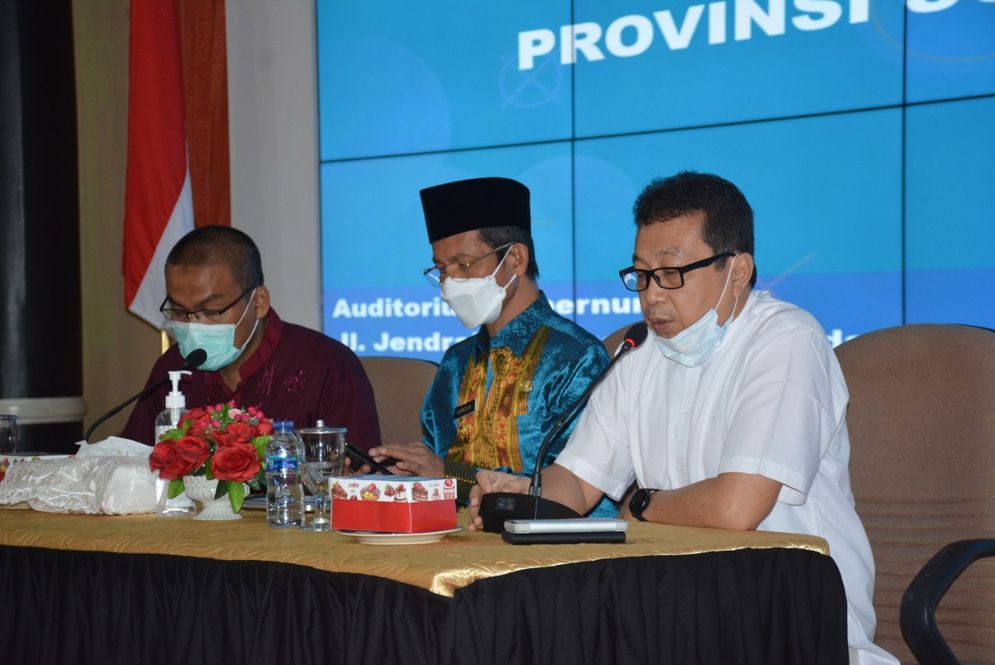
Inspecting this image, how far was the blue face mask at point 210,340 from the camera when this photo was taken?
2801 mm

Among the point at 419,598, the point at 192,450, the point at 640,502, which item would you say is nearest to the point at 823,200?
the point at 640,502

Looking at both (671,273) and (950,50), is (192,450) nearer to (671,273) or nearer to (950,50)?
(671,273)

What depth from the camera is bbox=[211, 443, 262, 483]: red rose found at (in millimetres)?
1966

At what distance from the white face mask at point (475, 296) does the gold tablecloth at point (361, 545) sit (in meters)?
0.74

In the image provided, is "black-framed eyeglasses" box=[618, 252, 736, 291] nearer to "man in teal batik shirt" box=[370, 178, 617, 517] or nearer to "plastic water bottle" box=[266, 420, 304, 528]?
"man in teal batik shirt" box=[370, 178, 617, 517]

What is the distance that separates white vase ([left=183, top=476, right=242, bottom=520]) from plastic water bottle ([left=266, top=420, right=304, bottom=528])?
0.12m

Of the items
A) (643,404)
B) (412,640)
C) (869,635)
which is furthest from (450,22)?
(412,640)

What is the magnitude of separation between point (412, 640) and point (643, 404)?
973mm

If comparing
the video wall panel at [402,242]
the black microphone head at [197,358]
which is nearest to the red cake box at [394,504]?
the black microphone head at [197,358]

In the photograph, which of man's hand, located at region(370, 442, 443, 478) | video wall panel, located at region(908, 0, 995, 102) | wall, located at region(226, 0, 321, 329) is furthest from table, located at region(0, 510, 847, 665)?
wall, located at region(226, 0, 321, 329)

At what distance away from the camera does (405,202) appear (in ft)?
15.7

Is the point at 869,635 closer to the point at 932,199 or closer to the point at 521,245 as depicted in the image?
the point at 521,245

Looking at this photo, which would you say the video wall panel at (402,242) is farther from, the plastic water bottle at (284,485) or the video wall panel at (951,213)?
the plastic water bottle at (284,485)

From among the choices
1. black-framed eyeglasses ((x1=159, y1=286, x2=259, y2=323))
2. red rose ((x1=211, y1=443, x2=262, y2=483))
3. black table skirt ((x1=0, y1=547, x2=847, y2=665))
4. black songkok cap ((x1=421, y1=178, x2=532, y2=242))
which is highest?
black songkok cap ((x1=421, y1=178, x2=532, y2=242))
